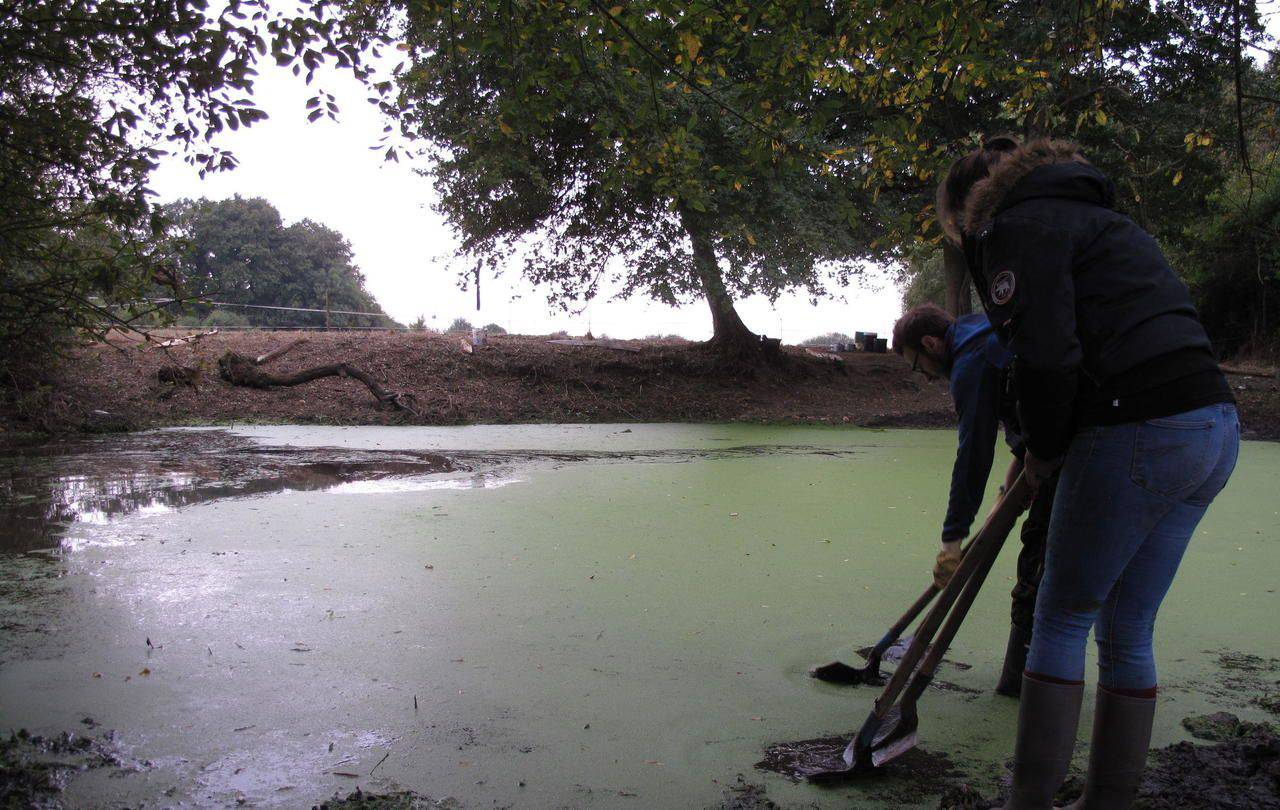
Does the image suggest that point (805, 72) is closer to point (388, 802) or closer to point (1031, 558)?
point (1031, 558)

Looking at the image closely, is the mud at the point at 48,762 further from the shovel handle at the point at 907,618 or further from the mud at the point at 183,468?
the mud at the point at 183,468


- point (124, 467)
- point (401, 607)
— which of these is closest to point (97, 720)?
point (401, 607)

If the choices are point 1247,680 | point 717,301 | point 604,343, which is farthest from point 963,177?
point 604,343

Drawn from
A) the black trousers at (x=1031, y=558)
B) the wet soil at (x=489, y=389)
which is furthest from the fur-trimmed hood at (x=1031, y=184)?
the wet soil at (x=489, y=389)

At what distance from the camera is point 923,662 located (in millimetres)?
1871

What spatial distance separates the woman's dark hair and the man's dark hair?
546 mm

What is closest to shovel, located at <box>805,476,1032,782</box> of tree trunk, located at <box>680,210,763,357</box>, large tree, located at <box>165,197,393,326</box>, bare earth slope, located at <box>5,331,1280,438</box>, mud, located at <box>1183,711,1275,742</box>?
mud, located at <box>1183,711,1275,742</box>

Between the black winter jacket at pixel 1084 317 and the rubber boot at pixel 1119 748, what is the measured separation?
435mm

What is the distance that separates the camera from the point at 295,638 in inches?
108

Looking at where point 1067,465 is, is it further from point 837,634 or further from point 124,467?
point 124,467

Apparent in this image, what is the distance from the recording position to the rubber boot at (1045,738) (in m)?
1.51

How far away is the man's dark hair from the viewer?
87.7 inches

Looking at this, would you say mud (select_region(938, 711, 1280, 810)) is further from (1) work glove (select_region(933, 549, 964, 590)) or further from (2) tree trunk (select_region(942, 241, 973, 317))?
(2) tree trunk (select_region(942, 241, 973, 317))

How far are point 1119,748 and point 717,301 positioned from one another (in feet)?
35.8
